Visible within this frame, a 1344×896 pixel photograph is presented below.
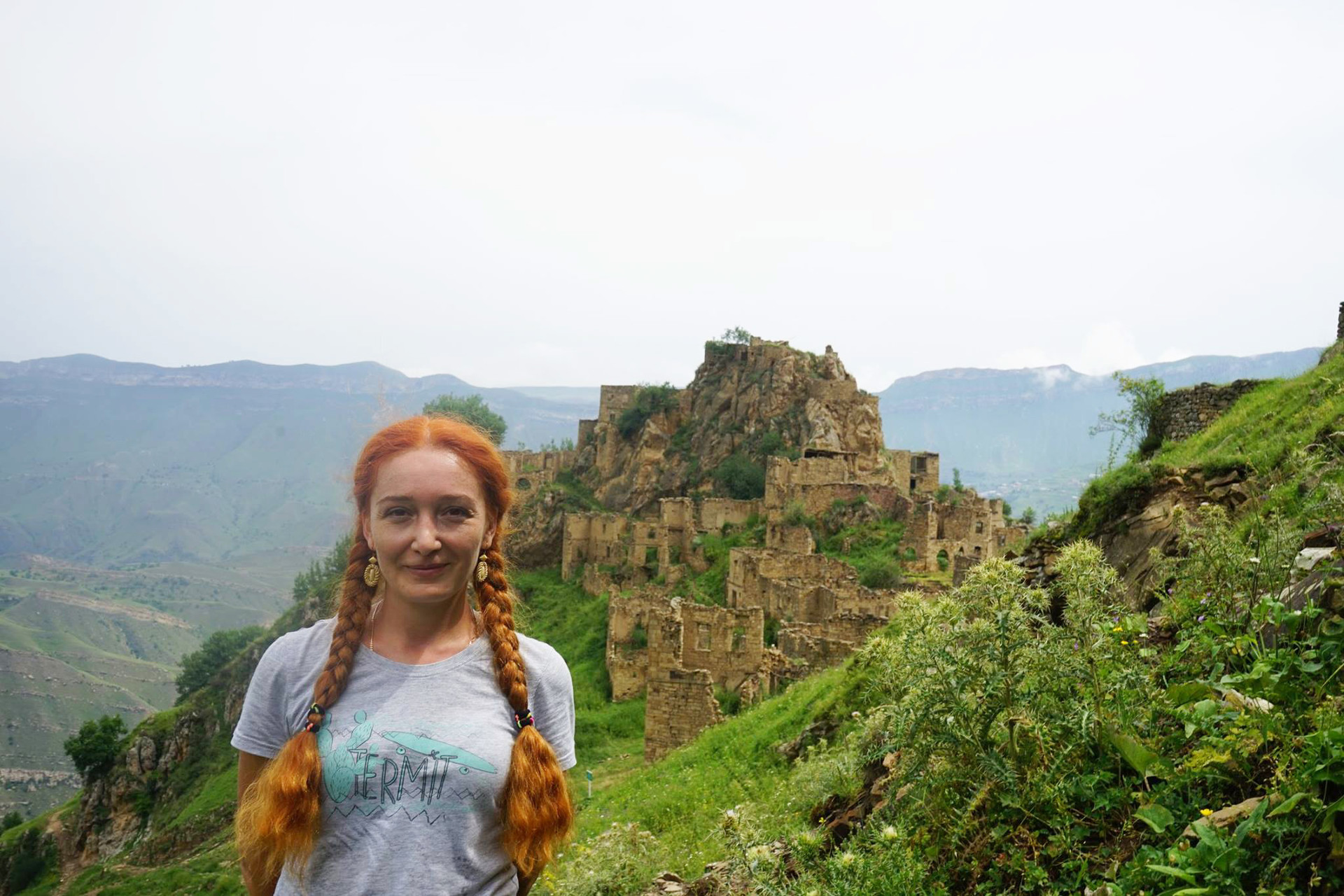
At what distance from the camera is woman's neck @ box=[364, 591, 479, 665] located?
3.63m

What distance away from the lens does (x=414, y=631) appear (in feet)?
12.0

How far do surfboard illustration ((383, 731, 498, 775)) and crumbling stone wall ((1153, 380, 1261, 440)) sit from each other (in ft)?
37.9

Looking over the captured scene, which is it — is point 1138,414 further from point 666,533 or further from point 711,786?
point 666,533

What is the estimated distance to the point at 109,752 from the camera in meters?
59.1

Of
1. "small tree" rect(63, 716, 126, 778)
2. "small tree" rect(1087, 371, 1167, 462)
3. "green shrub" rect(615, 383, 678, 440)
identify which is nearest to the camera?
"small tree" rect(1087, 371, 1167, 462)

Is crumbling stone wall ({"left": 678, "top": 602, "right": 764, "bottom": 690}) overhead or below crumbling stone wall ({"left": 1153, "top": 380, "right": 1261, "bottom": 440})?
below

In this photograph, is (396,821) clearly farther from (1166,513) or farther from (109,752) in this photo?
(109,752)

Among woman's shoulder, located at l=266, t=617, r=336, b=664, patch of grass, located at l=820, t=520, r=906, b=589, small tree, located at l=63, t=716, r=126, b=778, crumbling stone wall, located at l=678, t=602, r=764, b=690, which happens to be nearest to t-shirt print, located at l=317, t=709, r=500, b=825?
woman's shoulder, located at l=266, t=617, r=336, b=664

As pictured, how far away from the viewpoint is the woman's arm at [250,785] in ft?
11.2

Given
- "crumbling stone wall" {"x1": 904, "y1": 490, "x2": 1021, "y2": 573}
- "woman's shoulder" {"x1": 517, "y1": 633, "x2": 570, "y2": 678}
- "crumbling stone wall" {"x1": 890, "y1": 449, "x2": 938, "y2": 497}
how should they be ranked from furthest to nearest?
"crumbling stone wall" {"x1": 890, "y1": 449, "x2": 938, "y2": 497} < "crumbling stone wall" {"x1": 904, "y1": 490, "x2": 1021, "y2": 573} < "woman's shoulder" {"x1": 517, "y1": 633, "x2": 570, "y2": 678}

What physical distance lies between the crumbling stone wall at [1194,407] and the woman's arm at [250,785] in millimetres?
12130

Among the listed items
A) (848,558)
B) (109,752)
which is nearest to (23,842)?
(109,752)

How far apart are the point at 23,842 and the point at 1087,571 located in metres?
68.9

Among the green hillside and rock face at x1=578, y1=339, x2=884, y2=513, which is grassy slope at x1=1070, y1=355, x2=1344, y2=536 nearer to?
the green hillside
